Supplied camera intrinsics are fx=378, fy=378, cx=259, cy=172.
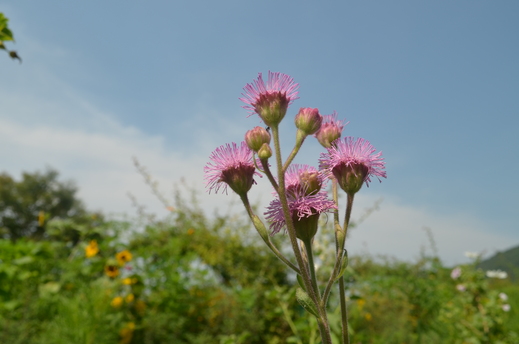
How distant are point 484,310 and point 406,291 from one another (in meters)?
0.91

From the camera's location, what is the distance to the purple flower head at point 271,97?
0.82 meters

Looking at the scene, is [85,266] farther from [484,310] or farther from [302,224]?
[484,310]

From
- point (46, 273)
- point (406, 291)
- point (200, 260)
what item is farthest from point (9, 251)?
point (406, 291)

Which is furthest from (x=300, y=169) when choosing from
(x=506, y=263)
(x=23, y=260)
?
(x=506, y=263)

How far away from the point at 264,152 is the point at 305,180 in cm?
16

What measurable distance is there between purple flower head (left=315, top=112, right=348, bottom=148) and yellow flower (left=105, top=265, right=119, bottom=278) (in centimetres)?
267

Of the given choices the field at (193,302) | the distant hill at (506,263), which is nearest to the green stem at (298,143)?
the field at (193,302)

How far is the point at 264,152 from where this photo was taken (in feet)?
2.38

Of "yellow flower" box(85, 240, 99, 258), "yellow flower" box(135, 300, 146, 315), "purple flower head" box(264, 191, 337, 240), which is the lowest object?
"purple flower head" box(264, 191, 337, 240)

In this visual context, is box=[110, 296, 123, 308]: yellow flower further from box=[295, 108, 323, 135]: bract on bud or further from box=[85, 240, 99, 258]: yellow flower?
box=[295, 108, 323, 135]: bract on bud

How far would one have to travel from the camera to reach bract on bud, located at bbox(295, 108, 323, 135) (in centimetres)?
83

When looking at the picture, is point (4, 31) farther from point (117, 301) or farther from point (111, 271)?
point (111, 271)

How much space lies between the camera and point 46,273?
3.22 meters

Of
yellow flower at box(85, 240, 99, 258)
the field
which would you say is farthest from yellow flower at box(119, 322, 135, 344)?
yellow flower at box(85, 240, 99, 258)
